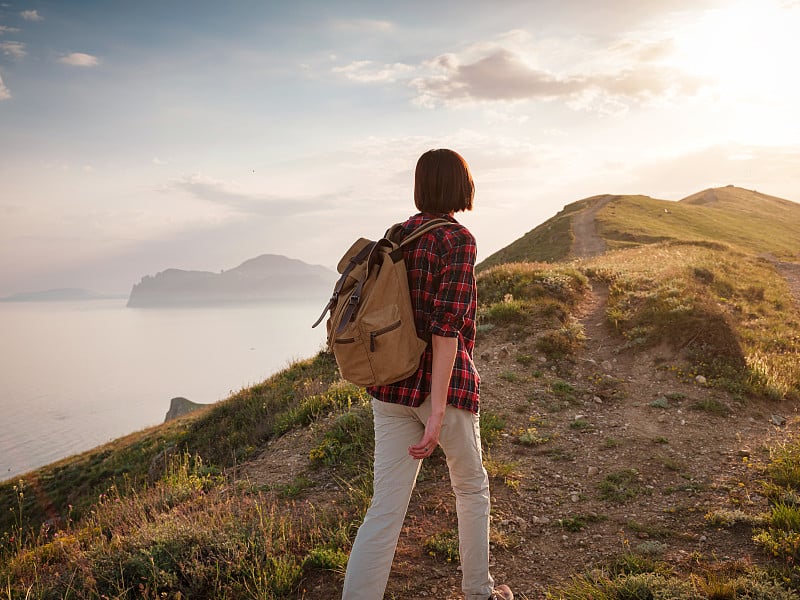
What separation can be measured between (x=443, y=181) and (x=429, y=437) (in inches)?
59.2

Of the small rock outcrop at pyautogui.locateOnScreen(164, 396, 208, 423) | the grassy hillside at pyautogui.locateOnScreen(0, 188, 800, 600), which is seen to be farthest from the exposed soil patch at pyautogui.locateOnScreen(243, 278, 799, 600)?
the small rock outcrop at pyautogui.locateOnScreen(164, 396, 208, 423)

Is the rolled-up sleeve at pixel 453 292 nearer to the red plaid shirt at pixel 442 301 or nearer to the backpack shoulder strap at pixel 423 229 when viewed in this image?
the red plaid shirt at pixel 442 301

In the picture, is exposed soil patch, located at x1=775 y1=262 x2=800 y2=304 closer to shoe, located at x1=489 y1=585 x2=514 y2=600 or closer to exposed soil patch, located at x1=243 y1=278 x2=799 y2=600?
exposed soil patch, located at x1=243 y1=278 x2=799 y2=600

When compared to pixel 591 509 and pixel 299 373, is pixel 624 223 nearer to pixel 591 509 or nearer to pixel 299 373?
pixel 299 373

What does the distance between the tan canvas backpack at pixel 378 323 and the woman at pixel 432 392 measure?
108mm

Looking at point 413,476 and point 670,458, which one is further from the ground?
point 413,476

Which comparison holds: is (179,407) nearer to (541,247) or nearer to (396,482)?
(541,247)

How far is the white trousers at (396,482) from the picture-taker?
2.91 meters

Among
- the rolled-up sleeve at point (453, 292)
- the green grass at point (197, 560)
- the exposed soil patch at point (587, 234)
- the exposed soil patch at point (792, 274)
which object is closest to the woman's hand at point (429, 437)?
the rolled-up sleeve at point (453, 292)

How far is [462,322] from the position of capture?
112 inches

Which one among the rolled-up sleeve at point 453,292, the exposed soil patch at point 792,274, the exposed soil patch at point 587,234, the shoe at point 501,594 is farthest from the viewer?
the exposed soil patch at point 587,234

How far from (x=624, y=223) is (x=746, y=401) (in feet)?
114

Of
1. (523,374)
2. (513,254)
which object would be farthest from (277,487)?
(513,254)

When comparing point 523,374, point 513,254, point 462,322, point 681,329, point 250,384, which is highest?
point 513,254
